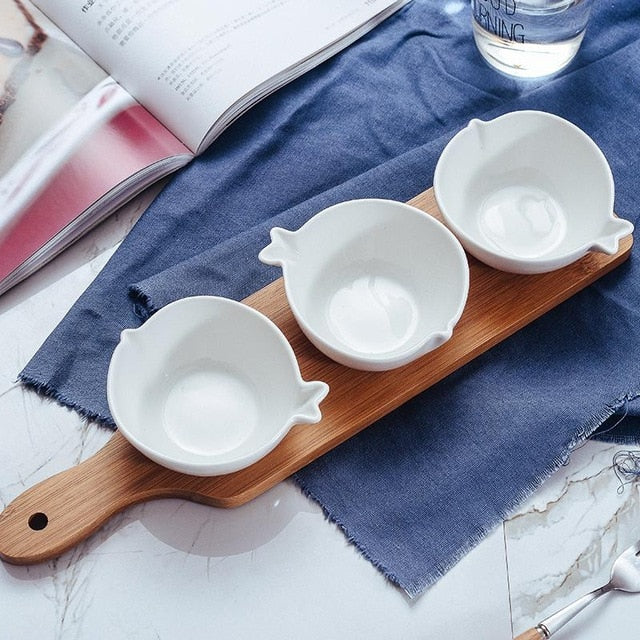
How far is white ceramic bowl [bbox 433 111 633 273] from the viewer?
0.86 meters

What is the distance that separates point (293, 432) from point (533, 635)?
22cm

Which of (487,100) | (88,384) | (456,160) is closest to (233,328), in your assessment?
(88,384)

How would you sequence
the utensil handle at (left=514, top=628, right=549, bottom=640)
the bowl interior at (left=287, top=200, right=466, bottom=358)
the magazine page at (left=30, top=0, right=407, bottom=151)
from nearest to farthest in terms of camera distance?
1. the utensil handle at (left=514, top=628, right=549, bottom=640)
2. the bowl interior at (left=287, top=200, right=466, bottom=358)
3. the magazine page at (left=30, top=0, right=407, bottom=151)

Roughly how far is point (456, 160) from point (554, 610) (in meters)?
0.38

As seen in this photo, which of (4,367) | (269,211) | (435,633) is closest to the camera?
(435,633)

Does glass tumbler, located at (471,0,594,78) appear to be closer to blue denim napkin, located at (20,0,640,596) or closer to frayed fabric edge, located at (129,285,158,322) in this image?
blue denim napkin, located at (20,0,640,596)

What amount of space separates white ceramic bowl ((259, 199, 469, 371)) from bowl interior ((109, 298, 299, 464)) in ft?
0.14

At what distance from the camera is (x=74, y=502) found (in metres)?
0.73

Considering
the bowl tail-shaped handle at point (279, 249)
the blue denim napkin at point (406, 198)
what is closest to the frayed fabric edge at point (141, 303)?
the blue denim napkin at point (406, 198)

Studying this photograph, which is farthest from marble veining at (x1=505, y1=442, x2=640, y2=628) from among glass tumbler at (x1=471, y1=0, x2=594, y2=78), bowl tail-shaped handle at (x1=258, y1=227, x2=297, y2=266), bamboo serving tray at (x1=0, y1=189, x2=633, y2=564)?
glass tumbler at (x1=471, y1=0, x2=594, y2=78)

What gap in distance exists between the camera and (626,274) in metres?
0.89

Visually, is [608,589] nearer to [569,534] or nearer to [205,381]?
[569,534]

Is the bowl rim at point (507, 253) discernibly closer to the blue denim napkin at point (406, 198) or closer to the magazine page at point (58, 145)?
the blue denim napkin at point (406, 198)

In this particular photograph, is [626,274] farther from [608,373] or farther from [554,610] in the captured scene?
[554,610]
